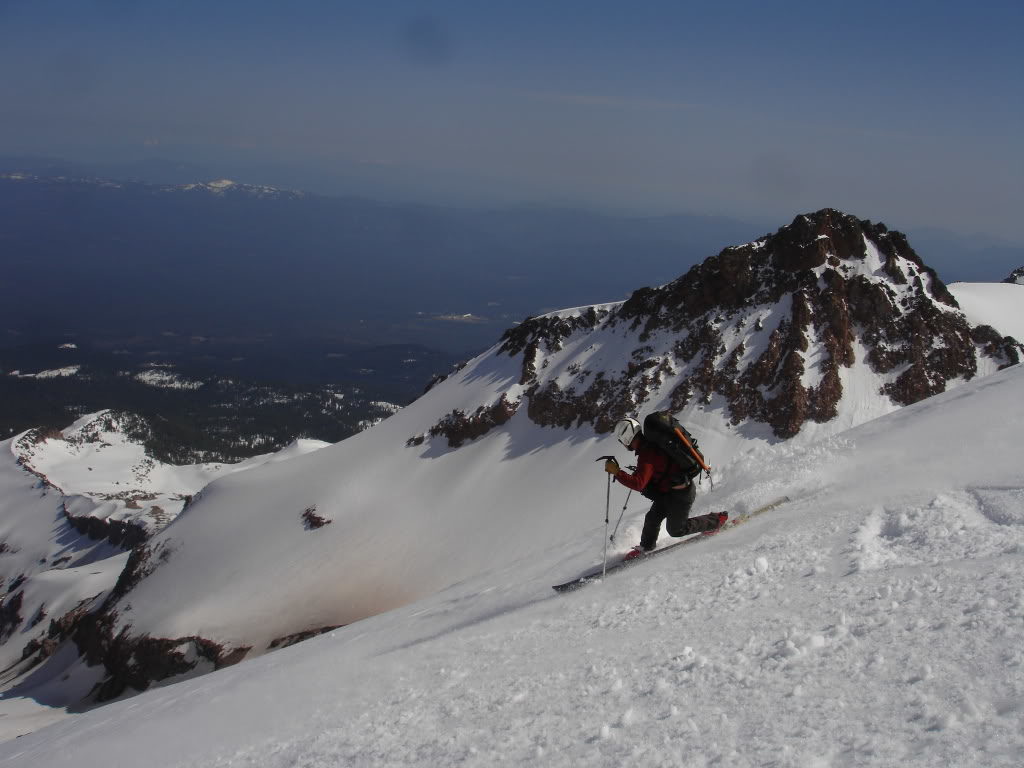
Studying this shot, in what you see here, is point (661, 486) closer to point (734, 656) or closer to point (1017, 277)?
point (734, 656)

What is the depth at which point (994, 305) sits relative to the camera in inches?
2491

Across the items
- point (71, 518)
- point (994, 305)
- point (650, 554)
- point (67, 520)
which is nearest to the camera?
point (650, 554)

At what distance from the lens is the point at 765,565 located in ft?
33.1

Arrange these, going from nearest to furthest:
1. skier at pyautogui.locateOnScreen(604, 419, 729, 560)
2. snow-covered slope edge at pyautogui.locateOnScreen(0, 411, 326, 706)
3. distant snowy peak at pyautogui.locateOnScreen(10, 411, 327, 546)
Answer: skier at pyautogui.locateOnScreen(604, 419, 729, 560) → snow-covered slope edge at pyautogui.locateOnScreen(0, 411, 326, 706) → distant snowy peak at pyautogui.locateOnScreen(10, 411, 327, 546)

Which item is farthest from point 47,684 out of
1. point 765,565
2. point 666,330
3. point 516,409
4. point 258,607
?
point 765,565

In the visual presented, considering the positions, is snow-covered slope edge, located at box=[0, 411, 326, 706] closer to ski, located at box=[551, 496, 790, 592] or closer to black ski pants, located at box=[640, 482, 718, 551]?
ski, located at box=[551, 496, 790, 592]

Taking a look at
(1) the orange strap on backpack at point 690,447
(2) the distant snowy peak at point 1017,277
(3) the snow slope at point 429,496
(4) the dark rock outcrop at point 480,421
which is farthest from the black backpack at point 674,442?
(2) the distant snowy peak at point 1017,277

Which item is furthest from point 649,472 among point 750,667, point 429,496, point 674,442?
point 429,496

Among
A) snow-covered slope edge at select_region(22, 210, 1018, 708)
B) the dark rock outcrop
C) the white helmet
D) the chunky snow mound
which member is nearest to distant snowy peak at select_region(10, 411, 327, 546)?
snow-covered slope edge at select_region(22, 210, 1018, 708)

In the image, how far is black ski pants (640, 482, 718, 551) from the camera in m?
12.8

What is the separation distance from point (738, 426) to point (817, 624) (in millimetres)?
46629

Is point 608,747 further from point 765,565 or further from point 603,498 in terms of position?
point 603,498

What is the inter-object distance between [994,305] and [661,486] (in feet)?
219

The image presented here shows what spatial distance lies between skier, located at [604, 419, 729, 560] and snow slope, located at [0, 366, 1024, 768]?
0.88 metres
